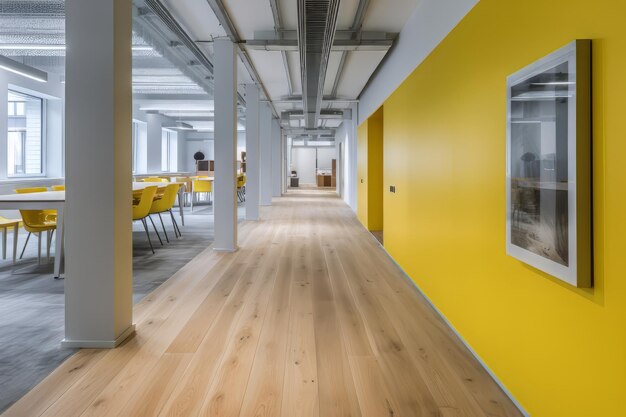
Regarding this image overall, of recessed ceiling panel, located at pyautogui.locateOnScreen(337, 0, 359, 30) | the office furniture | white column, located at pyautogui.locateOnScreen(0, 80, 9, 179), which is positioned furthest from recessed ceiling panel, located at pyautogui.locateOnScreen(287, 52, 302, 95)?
white column, located at pyautogui.locateOnScreen(0, 80, 9, 179)

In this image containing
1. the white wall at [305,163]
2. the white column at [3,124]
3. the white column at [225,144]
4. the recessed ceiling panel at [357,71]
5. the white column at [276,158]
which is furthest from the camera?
the white wall at [305,163]

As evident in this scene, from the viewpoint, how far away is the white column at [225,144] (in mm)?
5996

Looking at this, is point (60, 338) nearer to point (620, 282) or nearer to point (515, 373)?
point (515, 373)

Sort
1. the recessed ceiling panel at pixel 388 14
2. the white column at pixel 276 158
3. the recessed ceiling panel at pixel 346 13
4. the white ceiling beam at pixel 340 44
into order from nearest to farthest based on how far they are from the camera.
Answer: the recessed ceiling panel at pixel 388 14
the recessed ceiling panel at pixel 346 13
the white ceiling beam at pixel 340 44
the white column at pixel 276 158

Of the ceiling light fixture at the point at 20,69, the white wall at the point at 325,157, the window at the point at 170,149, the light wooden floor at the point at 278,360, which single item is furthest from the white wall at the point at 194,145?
the light wooden floor at the point at 278,360

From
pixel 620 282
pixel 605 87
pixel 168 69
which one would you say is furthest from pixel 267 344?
pixel 168 69

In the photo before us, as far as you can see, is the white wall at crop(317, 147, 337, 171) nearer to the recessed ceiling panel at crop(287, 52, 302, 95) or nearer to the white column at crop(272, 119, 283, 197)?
the white column at crop(272, 119, 283, 197)

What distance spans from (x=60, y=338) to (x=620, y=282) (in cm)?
309

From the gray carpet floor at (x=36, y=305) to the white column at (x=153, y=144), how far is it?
8305 mm

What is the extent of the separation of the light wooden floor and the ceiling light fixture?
5.47m

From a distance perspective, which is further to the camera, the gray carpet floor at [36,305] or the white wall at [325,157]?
the white wall at [325,157]

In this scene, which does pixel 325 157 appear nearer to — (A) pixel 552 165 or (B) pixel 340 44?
(B) pixel 340 44

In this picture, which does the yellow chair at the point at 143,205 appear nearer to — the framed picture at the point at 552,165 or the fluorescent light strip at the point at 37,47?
the fluorescent light strip at the point at 37,47

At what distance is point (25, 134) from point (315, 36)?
777 cm
